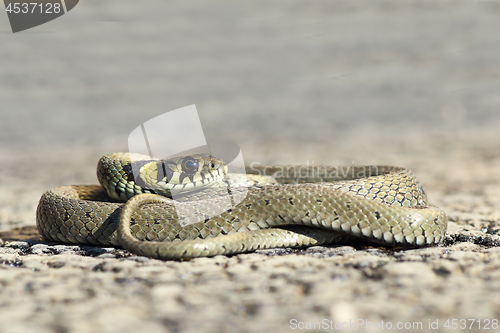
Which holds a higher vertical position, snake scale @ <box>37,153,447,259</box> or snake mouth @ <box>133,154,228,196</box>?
snake mouth @ <box>133,154,228,196</box>

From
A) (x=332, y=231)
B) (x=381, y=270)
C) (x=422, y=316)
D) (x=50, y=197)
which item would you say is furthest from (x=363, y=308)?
(x=50, y=197)

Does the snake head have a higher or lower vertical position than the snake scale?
higher

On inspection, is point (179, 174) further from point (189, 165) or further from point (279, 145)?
point (279, 145)

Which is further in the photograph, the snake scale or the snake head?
the snake head

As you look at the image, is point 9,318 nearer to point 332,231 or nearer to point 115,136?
point 332,231

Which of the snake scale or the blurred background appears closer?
the snake scale
